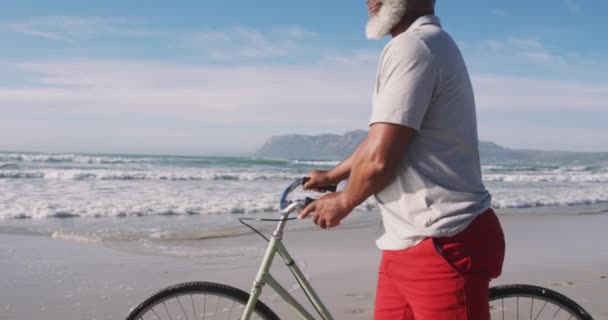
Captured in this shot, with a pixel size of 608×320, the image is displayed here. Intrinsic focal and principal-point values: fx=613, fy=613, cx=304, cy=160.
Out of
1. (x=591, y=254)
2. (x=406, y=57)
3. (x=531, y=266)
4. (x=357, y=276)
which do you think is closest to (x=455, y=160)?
(x=406, y=57)

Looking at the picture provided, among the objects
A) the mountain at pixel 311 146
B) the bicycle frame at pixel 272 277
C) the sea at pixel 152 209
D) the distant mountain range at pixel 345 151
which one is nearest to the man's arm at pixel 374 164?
the bicycle frame at pixel 272 277

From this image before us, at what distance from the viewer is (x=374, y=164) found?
5.98 feet

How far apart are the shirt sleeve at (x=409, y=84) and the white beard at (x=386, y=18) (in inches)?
6.0

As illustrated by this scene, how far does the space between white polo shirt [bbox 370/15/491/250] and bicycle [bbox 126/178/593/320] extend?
42 cm

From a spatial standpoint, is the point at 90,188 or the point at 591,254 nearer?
the point at 591,254

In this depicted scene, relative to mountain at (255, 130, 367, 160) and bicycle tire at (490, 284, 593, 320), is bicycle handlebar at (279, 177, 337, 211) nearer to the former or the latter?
bicycle tire at (490, 284, 593, 320)

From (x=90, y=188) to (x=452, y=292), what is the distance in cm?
1414

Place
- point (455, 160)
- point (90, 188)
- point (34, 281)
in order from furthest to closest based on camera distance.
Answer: point (90, 188) → point (34, 281) → point (455, 160)

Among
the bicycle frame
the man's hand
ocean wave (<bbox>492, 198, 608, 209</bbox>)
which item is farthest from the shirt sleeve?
ocean wave (<bbox>492, 198, 608, 209</bbox>)

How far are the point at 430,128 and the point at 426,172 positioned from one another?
0.44 feet

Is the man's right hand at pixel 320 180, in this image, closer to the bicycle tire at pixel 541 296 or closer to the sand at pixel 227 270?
the bicycle tire at pixel 541 296

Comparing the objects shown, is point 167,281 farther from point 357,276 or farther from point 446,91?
point 446,91

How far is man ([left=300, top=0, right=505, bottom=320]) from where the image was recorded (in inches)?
70.1

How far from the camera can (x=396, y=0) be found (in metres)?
1.90
